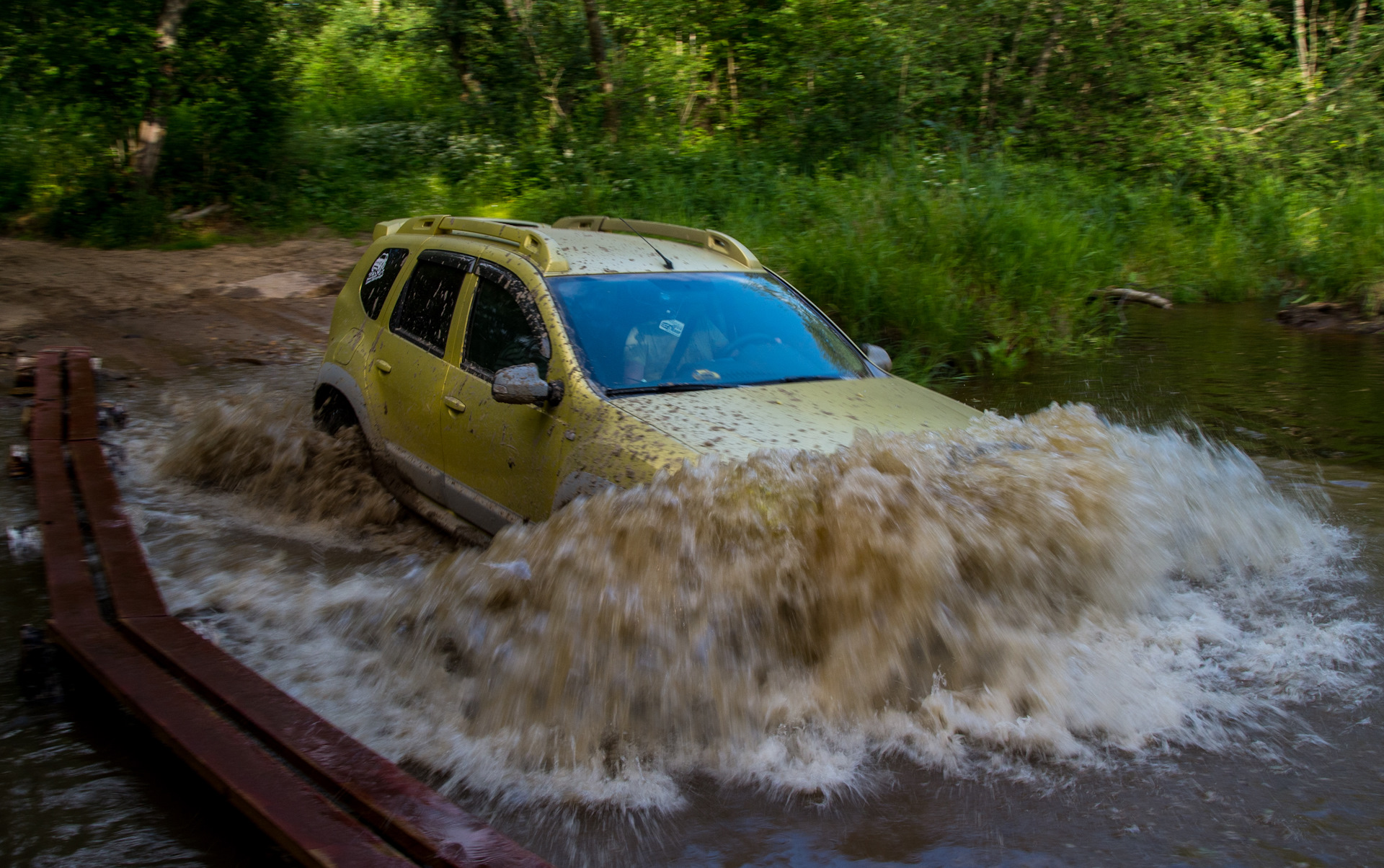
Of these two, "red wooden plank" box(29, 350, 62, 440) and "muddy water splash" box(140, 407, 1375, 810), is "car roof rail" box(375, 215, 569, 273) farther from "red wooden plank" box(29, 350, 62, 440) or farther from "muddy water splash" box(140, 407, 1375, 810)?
"red wooden plank" box(29, 350, 62, 440)

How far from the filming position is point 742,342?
5023 millimetres

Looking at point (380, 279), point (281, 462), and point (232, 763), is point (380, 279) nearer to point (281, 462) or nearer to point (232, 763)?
point (281, 462)

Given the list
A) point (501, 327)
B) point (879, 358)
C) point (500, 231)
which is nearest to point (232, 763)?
point (501, 327)

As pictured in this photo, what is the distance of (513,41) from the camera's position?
19.1 metres

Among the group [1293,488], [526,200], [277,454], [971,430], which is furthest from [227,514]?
[526,200]

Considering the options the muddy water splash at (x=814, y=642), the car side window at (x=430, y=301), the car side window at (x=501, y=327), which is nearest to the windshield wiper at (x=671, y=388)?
the car side window at (x=501, y=327)

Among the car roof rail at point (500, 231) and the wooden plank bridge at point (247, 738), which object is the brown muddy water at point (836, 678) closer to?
the wooden plank bridge at point (247, 738)

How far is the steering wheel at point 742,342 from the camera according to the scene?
16.1 ft

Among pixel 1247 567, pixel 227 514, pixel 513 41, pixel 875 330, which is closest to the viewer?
pixel 1247 567

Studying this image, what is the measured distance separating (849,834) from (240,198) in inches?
624

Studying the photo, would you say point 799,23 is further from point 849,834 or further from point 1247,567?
point 849,834

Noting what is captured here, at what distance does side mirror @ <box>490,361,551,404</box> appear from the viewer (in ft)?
14.2

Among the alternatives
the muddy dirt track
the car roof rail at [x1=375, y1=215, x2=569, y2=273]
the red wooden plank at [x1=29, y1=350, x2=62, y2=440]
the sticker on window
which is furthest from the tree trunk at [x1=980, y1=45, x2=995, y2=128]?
the red wooden plank at [x1=29, y1=350, x2=62, y2=440]

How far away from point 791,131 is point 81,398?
1358cm
